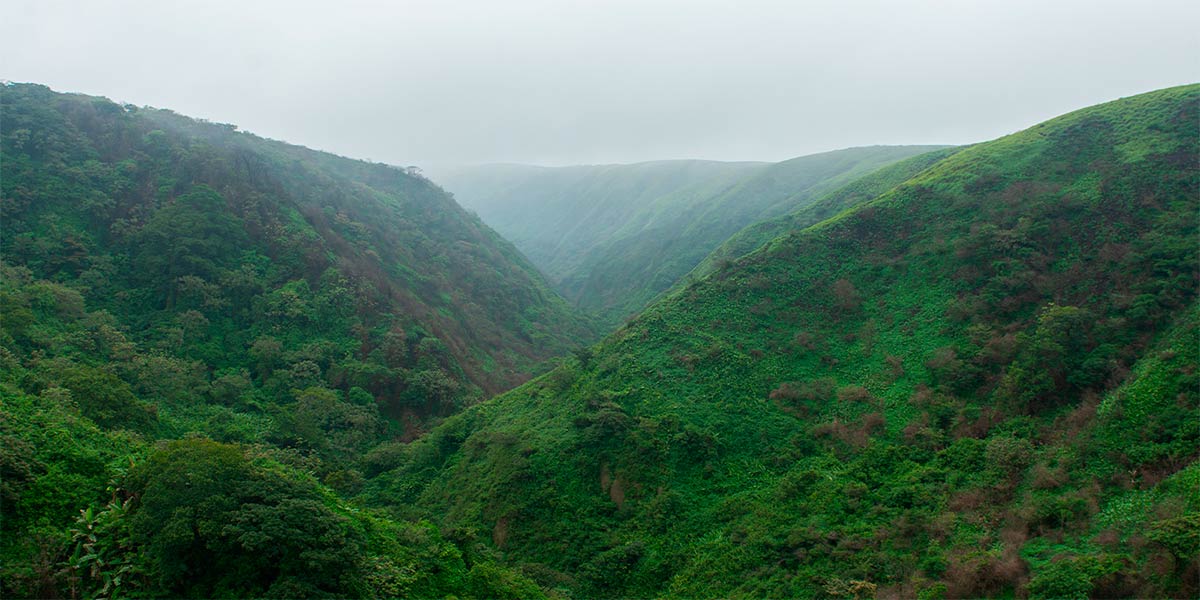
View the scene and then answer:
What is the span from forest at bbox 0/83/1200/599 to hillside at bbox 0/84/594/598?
0.12 metres

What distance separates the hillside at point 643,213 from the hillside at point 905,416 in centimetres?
3522

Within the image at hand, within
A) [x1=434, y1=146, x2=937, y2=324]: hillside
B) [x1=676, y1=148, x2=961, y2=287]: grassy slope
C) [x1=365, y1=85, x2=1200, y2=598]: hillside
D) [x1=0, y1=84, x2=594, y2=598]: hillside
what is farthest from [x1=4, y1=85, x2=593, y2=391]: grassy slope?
[x1=434, y1=146, x2=937, y2=324]: hillside

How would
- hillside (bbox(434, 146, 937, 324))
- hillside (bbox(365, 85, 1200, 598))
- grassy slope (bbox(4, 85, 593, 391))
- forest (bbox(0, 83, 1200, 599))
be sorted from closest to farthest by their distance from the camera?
forest (bbox(0, 83, 1200, 599)) < hillside (bbox(365, 85, 1200, 598)) < grassy slope (bbox(4, 85, 593, 391)) < hillside (bbox(434, 146, 937, 324))

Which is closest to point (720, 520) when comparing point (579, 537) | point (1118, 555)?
point (579, 537)

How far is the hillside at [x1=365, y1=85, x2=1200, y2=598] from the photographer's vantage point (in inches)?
512

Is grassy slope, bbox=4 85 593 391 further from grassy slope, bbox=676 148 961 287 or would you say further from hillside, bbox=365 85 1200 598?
grassy slope, bbox=676 148 961 287

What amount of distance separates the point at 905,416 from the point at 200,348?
29269 millimetres

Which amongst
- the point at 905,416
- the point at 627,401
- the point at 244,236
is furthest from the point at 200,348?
the point at 905,416

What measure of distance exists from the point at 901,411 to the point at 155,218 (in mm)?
36254

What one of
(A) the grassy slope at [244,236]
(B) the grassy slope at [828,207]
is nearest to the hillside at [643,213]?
(B) the grassy slope at [828,207]

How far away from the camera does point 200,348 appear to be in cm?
2742

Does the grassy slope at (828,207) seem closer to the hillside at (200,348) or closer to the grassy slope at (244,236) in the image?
the grassy slope at (244,236)

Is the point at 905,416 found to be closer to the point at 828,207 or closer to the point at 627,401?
the point at 627,401

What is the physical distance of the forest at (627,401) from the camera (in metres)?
10.9
